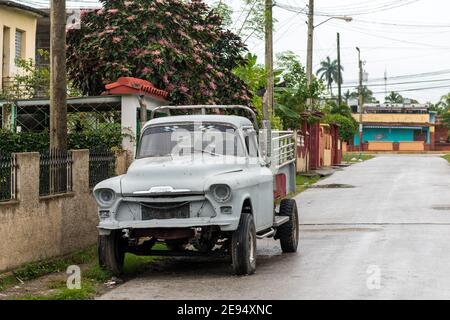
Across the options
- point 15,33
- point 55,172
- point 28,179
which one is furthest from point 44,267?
point 15,33

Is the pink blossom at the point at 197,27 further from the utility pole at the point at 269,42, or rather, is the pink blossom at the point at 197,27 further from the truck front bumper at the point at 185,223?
the truck front bumper at the point at 185,223

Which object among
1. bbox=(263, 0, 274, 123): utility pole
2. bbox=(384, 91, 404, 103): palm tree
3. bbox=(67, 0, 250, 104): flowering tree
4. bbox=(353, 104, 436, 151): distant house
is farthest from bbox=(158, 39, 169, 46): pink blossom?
bbox=(384, 91, 404, 103): palm tree

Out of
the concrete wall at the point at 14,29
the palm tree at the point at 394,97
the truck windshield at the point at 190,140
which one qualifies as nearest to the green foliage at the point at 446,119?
the palm tree at the point at 394,97

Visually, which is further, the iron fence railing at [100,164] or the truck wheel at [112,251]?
the iron fence railing at [100,164]

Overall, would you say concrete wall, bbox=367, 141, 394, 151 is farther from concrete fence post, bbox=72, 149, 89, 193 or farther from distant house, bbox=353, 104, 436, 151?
concrete fence post, bbox=72, 149, 89, 193

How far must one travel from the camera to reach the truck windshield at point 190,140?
503 inches

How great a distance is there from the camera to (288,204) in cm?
1471

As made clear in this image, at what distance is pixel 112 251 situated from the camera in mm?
11773

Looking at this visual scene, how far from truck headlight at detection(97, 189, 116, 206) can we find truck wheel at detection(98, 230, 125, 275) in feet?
1.42

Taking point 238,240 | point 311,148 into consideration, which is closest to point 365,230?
point 238,240

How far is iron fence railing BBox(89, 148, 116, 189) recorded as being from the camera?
15703 millimetres

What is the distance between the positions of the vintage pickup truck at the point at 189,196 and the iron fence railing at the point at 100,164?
2753 millimetres

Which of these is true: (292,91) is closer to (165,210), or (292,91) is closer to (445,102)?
(165,210)
